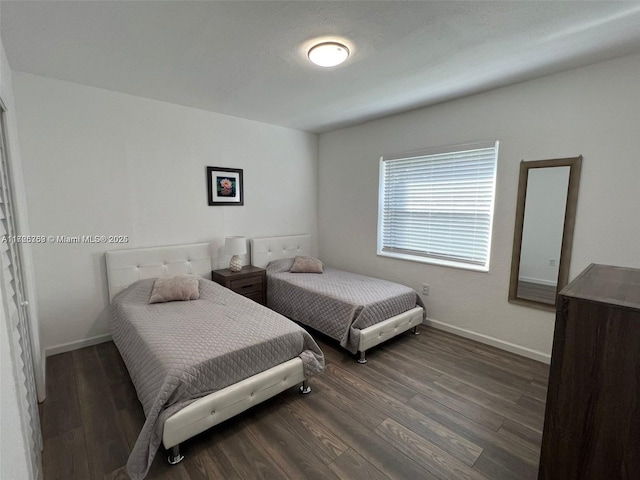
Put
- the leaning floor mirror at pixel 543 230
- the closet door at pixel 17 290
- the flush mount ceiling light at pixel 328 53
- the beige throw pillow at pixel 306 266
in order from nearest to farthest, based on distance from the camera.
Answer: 1. the closet door at pixel 17 290
2. the flush mount ceiling light at pixel 328 53
3. the leaning floor mirror at pixel 543 230
4. the beige throw pillow at pixel 306 266

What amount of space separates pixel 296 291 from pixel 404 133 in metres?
2.23

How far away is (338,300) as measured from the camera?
287cm

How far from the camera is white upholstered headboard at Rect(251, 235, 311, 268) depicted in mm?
3932

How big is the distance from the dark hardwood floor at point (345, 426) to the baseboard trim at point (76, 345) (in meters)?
→ 0.11

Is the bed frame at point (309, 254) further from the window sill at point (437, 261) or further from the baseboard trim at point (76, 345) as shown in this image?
the baseboard trim at point (76, 345)

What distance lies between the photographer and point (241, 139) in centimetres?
374

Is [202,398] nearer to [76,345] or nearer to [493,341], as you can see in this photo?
[76,345]

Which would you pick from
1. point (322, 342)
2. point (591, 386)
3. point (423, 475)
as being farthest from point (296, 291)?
point (591, 386)

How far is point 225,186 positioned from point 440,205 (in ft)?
8.37

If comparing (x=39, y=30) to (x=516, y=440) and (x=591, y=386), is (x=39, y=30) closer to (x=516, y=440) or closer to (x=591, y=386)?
(x=591, y=386)

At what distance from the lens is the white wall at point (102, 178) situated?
2.56 m

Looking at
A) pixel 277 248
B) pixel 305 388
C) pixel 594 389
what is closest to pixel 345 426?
pixel 305 388

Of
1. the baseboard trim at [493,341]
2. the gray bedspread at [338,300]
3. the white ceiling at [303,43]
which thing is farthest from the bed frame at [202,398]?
the baseboard trim at [493,341]

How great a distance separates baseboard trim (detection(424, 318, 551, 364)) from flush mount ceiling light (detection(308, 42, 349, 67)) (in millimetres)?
2831
